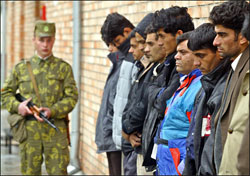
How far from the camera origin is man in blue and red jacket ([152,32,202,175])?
12.0 ft

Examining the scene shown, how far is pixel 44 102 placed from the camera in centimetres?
614

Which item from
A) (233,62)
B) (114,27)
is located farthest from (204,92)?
(114,27)

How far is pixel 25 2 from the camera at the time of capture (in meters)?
13.8

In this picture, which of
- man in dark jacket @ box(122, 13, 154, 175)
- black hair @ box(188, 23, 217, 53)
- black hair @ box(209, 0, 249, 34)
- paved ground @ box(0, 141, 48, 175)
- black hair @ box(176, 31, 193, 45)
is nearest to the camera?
black hair @ box(209, 0, 249, 34)

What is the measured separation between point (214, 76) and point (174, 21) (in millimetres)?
1027

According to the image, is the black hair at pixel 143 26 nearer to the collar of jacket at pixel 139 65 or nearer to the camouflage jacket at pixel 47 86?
the collar of jacket at pixel 139 65

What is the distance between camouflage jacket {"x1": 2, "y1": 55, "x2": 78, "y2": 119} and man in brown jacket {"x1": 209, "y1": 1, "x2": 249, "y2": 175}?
322 cm

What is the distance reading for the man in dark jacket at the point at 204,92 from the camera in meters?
3.20

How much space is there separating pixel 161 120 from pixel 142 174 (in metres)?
0.68

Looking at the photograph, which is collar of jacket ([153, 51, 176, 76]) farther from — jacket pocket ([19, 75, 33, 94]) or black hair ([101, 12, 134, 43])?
jacket pocket ([19, 75, 33, 94])

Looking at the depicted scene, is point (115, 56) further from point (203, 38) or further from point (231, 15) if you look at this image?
point (231, 15)

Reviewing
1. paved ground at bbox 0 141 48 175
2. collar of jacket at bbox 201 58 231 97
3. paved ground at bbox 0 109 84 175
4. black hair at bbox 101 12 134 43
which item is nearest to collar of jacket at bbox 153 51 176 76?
collar of jacket at bbox 201 58 231 97

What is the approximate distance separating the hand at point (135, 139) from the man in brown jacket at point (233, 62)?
1.56 metres

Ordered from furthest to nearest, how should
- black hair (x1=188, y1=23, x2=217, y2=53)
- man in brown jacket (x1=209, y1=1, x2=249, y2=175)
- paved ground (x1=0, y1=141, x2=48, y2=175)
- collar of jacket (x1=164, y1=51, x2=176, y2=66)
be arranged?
paved ground (x1=0, y1=141, x2=48, y2=175)
collar of jacket (x1=164, y1=51, x2=176, y2=66)
black hair (x1=188, y1=23, x2=217, y2=53)
man in brown jacket (x1=209, y1=1, x2=249, y2=175)
